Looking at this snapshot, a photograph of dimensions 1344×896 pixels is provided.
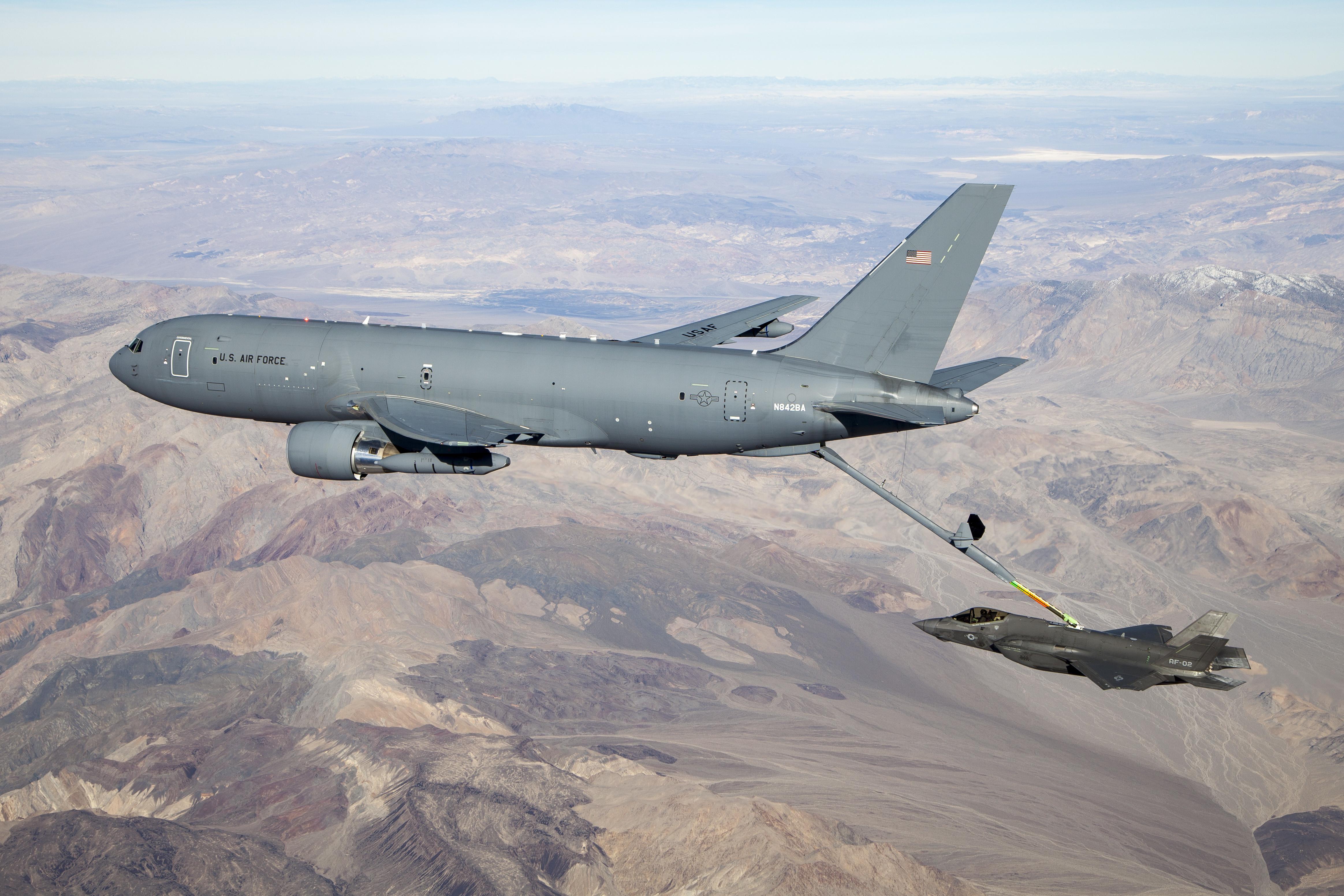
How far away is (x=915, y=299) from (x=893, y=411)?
4831 millimetres

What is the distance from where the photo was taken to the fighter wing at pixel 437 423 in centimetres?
4116

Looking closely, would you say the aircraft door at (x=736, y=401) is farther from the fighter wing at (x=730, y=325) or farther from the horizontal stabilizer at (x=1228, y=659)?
the horizontal stabilizer at (x=1228, y=659)

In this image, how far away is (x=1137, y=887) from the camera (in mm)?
124500

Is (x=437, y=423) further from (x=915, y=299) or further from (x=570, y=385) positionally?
(x=915, y=299)

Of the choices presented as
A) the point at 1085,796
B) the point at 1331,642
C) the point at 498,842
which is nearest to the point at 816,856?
the point at 498,842

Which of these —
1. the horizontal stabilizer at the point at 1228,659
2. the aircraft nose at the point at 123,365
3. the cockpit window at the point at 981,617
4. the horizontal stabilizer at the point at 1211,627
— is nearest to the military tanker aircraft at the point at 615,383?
the aircraft nose at the point at 123,365

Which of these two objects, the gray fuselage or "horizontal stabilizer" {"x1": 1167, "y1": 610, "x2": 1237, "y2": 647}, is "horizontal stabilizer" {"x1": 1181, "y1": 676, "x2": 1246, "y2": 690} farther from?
the gray fuselage

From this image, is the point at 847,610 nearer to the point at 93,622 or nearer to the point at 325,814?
the point at 325,814

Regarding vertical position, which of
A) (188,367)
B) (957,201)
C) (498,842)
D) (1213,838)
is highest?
(957,201)

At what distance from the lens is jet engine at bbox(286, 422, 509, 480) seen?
4184 cm

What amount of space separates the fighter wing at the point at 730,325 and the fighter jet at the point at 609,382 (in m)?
2.86

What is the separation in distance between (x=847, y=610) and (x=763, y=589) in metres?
17.6

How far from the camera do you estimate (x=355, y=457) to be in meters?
42.5

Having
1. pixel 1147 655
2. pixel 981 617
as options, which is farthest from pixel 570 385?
pixel 1147 655
